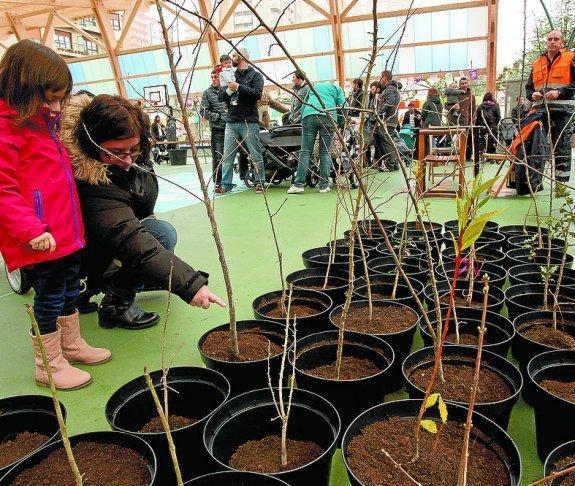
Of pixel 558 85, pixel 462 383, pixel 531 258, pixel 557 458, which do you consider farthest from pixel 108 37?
pixel 557 458

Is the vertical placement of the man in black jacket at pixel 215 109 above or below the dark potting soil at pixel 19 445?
above

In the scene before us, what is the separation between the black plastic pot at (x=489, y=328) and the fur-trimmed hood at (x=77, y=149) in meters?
1.31

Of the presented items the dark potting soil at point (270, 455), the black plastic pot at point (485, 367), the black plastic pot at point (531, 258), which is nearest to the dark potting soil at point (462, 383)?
the black plastic pot at point (485, 367)

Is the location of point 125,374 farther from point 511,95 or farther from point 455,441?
point 511,95

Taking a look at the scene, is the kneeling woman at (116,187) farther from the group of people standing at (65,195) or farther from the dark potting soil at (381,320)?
the dark potting soil at (381,320)

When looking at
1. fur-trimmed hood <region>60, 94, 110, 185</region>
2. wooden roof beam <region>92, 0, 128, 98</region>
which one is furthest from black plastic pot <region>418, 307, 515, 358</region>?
wooden roof beam <region>92, 0, 128, 98</region>

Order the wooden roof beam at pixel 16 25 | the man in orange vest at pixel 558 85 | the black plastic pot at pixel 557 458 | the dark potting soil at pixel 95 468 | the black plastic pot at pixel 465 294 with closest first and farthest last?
the black plastic pot at pixel 557 458 < the dark potting soil at pixel 95 468 < the black plastic pot at pixel 465 294 < the man in orange vest at pixel 558 85 < the wooden roof beam at pixel 16 25

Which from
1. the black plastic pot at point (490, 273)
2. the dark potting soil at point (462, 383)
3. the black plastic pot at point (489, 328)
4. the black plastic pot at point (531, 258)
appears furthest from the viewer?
the black plastic pot at point (531, 258)

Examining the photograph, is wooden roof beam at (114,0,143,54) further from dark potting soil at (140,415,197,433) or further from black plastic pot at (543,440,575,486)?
black plastic pot at (543,440,575,486)

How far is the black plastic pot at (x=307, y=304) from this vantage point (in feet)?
5.85

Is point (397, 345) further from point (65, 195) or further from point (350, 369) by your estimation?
point (65, 195)

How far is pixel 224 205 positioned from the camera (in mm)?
5055

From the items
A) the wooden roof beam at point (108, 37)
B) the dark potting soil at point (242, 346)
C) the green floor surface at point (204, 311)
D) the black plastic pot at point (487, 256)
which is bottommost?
the green floor surface at point (204, 311)

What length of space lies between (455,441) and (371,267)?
1370mm
